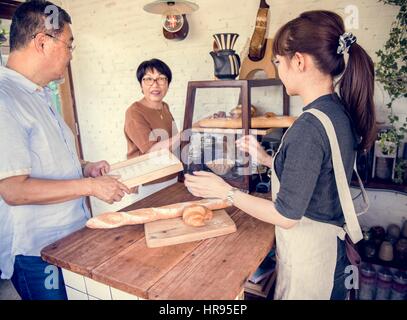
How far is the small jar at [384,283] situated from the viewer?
6.98ft

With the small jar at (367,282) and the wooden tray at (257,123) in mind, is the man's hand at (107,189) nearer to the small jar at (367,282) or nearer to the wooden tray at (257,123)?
the wooden tray at (257,123)

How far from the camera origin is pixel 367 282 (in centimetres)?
219

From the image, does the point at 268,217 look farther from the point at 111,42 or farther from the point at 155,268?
the point at 111,42

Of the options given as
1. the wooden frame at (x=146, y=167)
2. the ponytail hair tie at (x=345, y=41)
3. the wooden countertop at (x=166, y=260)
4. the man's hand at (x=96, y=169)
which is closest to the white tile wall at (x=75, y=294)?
the wooden countertop at (x=166, y=260)

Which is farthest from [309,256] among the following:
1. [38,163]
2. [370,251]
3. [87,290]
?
[370,251]

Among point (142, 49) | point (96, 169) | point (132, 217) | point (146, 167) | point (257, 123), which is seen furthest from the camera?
point (142, 49)

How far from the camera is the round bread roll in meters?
1.35

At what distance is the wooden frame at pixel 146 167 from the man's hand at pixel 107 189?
6cm

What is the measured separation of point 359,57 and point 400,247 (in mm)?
1649

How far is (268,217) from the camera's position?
1.09 meters

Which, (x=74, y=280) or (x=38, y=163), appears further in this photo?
(x=38, y=163)

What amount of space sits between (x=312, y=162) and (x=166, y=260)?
0.63 meters

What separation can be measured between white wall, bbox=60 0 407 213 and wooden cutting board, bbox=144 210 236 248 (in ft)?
5.04

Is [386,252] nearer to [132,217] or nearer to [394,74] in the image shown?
[394,74]
